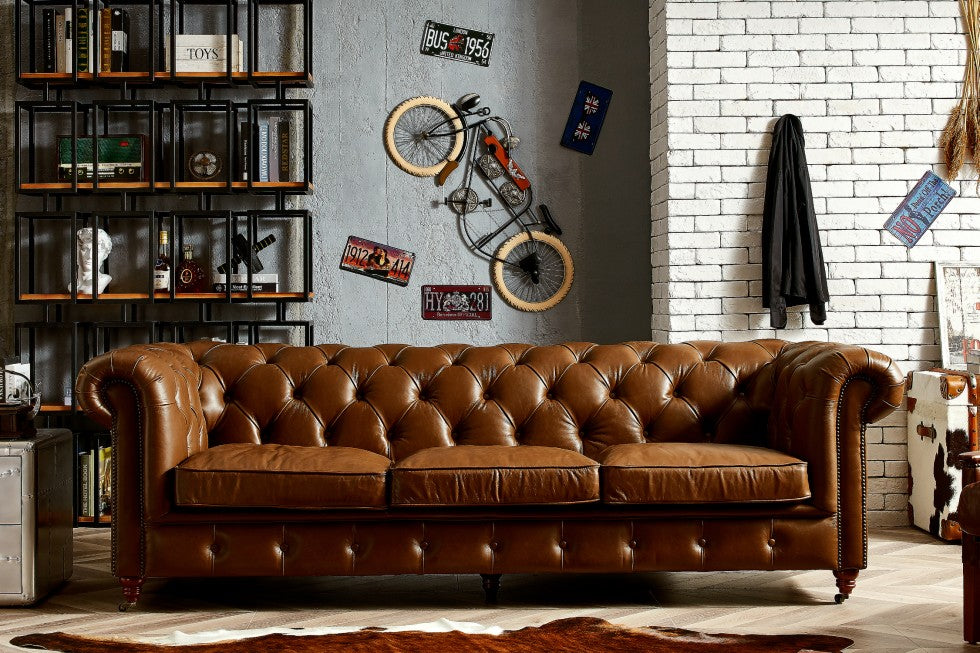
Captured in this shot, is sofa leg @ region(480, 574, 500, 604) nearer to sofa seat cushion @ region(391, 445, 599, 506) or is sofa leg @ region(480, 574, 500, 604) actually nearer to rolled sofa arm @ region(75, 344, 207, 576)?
sofa seat cushion @ region(391, 445, 599, 506)

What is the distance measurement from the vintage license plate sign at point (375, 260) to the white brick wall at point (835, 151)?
1366mm

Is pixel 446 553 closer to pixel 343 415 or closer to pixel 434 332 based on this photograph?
pixel 343 415

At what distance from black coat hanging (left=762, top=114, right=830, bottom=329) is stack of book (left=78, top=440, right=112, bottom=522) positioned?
3.20 meters

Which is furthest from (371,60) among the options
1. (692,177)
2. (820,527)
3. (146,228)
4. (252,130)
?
(820,527)

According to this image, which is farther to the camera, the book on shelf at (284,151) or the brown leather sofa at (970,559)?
the book on shelf at (284,151)

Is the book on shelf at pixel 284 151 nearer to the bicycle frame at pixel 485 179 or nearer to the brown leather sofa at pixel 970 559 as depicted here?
the bicycle frame at pixel 485 179

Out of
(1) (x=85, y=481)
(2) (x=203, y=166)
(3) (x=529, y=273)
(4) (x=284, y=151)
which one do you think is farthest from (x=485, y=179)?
(1) (x=85, y=481)

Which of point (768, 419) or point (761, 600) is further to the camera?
point (768, 419)

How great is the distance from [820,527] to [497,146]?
2527 mm

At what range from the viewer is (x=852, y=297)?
4.23m

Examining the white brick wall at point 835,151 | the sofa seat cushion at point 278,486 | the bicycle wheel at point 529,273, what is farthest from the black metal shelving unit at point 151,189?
the white brick wall at point 835,151

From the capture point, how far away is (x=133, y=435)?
2852 millimetres

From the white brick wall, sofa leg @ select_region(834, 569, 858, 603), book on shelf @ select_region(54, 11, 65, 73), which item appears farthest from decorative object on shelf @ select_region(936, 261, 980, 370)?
book on shelf @ select_region(54, 11, 65, 73)

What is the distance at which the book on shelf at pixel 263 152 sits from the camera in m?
4.36
